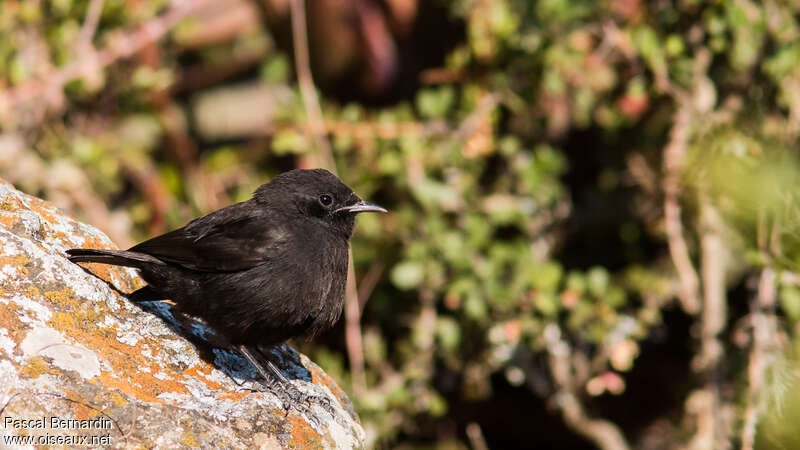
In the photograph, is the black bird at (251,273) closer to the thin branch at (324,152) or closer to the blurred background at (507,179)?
the blurred background at (507,179)

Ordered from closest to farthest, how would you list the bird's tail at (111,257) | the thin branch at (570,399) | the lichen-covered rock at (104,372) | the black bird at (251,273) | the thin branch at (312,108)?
the lichen-covered rock at (104,372) → the bird's tail at (111,257) → the black bird at (251,273) → the thin branch at (570,399) → the thin branch at (312,108)

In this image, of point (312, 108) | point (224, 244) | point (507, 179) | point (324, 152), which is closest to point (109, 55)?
point (312, 108)

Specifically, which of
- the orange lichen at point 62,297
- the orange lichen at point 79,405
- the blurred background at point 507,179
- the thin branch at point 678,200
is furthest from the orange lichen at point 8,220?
the thin branch at point 678,200

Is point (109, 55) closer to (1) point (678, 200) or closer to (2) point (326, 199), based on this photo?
(2) point (326, 199)

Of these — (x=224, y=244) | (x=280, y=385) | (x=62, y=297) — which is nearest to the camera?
(x=62, y=297)

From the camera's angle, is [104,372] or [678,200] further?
[678,200]

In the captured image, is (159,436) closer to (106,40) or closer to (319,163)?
(319,163)

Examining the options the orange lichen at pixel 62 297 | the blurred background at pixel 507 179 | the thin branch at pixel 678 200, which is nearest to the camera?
the orange lichen at pixel 62 297
